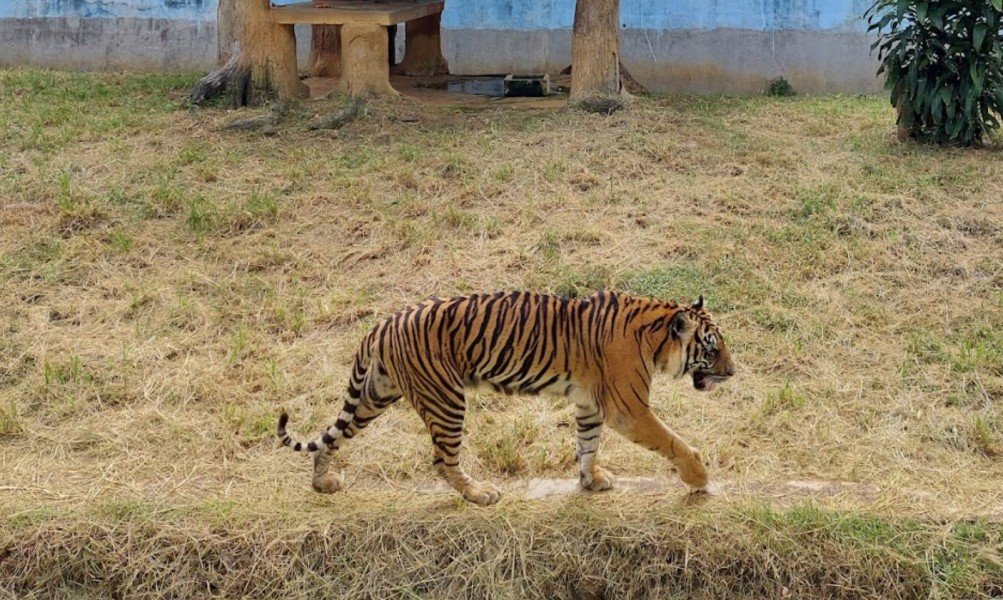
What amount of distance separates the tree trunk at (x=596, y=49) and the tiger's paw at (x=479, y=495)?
6.36 m

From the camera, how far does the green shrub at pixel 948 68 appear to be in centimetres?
880

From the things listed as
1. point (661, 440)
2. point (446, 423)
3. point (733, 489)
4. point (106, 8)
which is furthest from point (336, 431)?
point (106, 8)

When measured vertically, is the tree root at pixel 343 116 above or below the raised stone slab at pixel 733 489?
above

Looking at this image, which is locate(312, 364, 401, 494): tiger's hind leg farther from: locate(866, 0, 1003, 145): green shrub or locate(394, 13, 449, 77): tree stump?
locate(394, 13, 449, 77): tree stump

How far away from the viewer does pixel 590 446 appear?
448 cm

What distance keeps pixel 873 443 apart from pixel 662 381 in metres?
1.13

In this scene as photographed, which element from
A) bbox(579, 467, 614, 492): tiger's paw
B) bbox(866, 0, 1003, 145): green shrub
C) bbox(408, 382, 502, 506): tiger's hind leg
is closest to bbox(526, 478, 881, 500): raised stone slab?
bbox(579, 467, 614, 492): tiger's paw

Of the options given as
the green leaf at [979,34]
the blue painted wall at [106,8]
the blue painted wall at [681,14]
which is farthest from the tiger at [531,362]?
the blue painted wall at [106,8]

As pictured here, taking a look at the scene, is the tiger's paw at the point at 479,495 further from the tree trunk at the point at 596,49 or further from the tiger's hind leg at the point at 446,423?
the tree trunk at the point at 596,49

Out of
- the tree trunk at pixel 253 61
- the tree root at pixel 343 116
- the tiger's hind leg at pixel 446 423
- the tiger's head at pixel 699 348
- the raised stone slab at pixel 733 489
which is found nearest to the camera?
the tiger's hind leg at pixel 446 423

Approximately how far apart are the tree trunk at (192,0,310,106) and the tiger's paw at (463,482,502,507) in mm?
7032

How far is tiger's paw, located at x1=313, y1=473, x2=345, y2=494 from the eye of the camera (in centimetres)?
460

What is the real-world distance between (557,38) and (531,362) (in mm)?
9781

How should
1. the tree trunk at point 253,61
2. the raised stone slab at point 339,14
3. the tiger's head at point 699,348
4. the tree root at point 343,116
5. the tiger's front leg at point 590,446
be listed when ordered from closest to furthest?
the tiger's head at point 699,348
the tiger's front leg at point 590,446
the tree root at point 343,116
the raised stone slab at point 339,14
the tree trunk at point 253,61
